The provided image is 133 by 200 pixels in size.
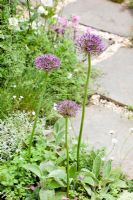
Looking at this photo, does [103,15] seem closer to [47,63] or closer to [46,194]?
[47,63]

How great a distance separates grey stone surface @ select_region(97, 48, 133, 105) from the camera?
402cm

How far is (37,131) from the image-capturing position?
11.3 ft

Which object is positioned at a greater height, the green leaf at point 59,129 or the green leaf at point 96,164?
the green leaf at point 59,129

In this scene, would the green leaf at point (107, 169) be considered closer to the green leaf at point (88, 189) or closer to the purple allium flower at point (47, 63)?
the green leaf at point (88, 189)

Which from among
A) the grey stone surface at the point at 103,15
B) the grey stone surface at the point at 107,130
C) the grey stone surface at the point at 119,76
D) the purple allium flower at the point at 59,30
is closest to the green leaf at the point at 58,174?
the grey stone surface at the point at 107,130

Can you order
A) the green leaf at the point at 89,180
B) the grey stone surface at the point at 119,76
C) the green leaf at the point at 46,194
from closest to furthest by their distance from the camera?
the green leaf at the point at 46,194 < the green leaf at the point at 89,180 < the grey stone surface at the point at 119,76

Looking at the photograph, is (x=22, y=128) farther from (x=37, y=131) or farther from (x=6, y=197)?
(x=6, y=197)

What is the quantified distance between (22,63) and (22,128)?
65 cm

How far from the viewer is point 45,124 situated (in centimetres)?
361

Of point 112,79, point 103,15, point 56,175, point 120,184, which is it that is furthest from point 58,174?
point 103,15

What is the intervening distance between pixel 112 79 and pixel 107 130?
2.17 ft

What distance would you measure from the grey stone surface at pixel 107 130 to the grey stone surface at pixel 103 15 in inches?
48.5

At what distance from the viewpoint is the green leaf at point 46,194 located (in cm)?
293

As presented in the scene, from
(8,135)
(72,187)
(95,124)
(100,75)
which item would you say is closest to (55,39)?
(100,75)
